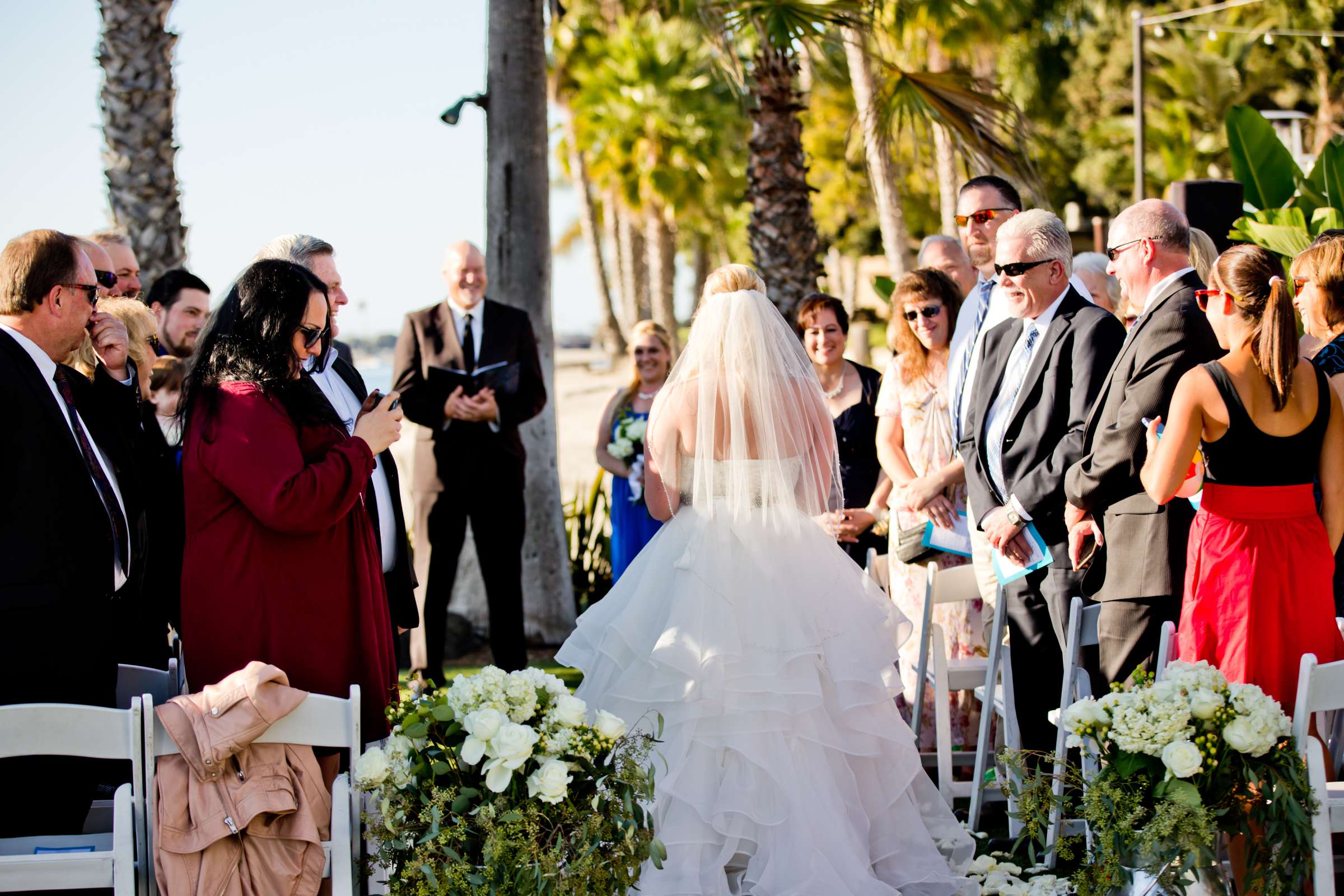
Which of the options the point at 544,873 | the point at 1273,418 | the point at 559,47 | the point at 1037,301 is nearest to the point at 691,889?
the point at 544,873

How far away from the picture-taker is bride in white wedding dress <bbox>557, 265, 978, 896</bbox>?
3879mm

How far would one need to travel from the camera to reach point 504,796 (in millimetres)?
3080

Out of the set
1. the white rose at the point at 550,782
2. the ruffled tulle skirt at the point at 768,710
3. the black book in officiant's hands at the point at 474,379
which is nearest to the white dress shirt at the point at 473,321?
the black book in officiant's hands at the point at 474,379

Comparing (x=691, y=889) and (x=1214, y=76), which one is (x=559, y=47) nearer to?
(x=1214, y=76)

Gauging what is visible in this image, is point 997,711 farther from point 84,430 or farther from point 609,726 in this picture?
point 84,430

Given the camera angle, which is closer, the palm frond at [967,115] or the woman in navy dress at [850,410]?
the woman in navy dress at [850,410]

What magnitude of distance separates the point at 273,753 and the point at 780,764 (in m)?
1.64

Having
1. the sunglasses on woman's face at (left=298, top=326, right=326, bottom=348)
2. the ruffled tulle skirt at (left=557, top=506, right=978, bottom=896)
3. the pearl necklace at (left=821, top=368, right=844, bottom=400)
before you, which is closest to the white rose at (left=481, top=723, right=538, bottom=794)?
the ruffled tulle skirt at (left=557, top=506, right=978, bottom=896)

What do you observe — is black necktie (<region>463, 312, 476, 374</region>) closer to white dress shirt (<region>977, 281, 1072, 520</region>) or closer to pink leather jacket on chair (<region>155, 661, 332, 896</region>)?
white dress shirt (<region>977, 281, 1072, 520</region>)

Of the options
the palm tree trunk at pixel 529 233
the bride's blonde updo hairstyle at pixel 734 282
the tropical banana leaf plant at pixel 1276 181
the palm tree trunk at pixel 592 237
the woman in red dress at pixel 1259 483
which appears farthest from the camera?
the palm tree trunk at pixel 592 237

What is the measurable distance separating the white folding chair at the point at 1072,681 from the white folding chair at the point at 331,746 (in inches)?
85.2

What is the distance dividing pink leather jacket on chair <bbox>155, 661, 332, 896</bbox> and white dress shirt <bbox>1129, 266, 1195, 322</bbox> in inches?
130

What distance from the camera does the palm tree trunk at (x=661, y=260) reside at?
33031mm

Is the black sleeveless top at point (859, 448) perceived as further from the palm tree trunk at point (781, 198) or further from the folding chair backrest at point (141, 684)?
the folding chair backrest at point (141, 684)
